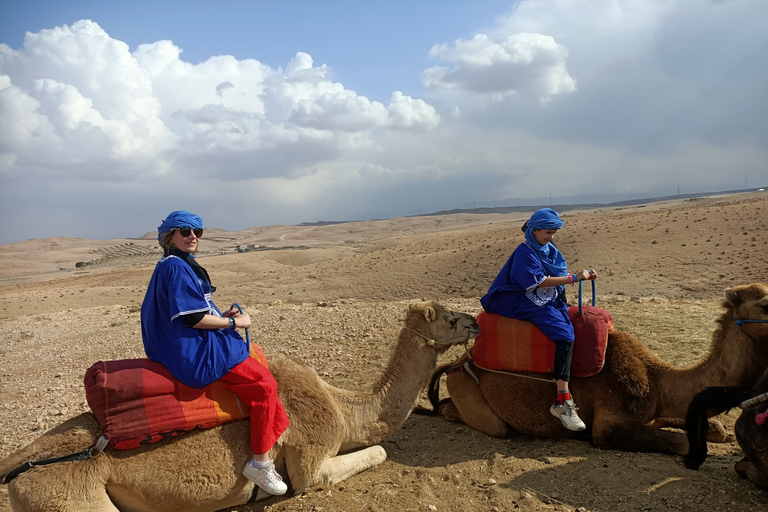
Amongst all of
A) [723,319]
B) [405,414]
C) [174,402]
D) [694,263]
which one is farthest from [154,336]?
[694,263]

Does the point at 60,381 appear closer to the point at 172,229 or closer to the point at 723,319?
the point at 172,229

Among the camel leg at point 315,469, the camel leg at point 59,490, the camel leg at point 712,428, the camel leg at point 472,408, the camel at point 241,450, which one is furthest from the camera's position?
the camel leg at point 472,408

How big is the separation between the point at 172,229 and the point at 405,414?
284 centimetres

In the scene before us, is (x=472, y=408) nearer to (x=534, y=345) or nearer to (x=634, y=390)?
(x=534, y=345)

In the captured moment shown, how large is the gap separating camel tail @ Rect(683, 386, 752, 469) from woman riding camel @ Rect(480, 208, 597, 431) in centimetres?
95

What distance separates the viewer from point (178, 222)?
14.1 ft

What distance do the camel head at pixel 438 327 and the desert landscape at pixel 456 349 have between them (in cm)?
120

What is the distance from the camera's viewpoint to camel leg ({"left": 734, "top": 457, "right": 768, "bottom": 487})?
4.17 m

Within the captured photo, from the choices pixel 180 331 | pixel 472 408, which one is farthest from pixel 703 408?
pixel 180 331

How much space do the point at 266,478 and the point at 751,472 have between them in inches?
158

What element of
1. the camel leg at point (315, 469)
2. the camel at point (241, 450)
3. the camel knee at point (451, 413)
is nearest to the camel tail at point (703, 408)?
the camel at point (241, 450)

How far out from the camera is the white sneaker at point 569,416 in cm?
521

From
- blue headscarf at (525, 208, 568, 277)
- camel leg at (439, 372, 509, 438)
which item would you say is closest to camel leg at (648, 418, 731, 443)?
camel leg at (439, 372, 509, 438)

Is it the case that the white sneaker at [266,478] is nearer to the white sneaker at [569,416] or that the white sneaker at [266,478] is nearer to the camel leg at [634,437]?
the white sneaker at [569,416]
